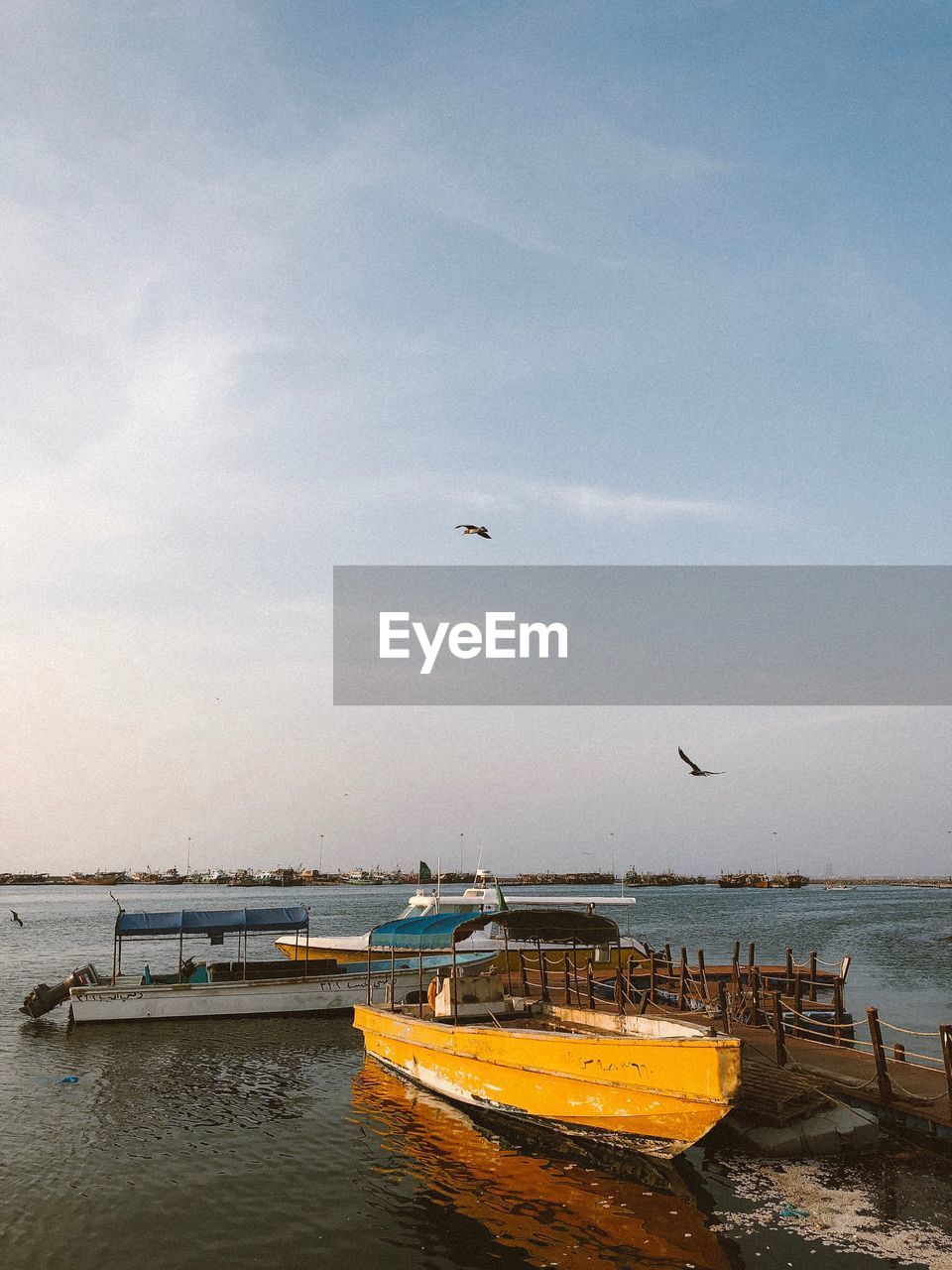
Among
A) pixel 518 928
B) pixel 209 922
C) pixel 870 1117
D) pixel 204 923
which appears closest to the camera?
pixel 870 1117

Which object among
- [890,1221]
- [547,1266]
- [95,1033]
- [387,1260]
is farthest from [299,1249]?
[95,1033]

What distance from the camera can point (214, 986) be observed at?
31828 millimetres

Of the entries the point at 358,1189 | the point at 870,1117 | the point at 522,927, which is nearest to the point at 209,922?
the point at 522,927

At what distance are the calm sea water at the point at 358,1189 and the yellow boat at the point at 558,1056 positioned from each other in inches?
33.2

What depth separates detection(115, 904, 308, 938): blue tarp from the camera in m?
32.1

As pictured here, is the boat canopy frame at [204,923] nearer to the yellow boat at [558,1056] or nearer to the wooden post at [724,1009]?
the yellow boat at [558,1056]

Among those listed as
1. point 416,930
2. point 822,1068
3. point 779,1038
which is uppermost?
point 416,930

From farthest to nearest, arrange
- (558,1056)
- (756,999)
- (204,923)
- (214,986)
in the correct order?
1. (204,923)
2. (214,986)
3. (756,999)
4. (558,1056)

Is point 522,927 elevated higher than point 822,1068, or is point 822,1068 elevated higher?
point 522,927

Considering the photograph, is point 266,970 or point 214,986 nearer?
point 214,986

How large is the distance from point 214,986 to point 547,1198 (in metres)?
20.4

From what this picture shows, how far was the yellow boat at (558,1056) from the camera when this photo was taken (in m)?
14.6

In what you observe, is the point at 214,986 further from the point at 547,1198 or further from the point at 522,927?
the point at 547,1198

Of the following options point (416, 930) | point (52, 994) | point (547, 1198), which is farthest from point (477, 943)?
point (547, 1198)
